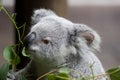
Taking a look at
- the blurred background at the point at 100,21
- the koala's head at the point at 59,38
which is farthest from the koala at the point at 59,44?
the blurred background at the point at 100,21

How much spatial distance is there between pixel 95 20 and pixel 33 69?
6.63m

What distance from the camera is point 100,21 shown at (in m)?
9.20

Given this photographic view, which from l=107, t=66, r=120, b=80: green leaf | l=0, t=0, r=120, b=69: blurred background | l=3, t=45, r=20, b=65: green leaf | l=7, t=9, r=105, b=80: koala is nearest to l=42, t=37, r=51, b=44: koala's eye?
l=7, t=9, r=105, b=80: koala

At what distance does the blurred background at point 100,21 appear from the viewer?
24.7 ft

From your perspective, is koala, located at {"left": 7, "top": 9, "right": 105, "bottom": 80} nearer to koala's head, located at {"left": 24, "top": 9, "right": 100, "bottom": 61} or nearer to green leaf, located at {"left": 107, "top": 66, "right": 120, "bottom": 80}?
koala's head, located at {"left": 24, "top": 9, "right": 100, "bottom": 61}

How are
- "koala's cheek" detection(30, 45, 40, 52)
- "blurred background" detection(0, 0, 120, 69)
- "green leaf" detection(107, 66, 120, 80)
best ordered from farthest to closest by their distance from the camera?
"blurred background" detection(0, 0, 120, 69) → "koala's cheek" detection(30, 45, 40, 52) → "green leaf" detection(107, 66, 120, 80)

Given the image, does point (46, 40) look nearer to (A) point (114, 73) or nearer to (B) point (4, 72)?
(B) point (4, 72)

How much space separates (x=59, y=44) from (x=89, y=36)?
0.54 ft

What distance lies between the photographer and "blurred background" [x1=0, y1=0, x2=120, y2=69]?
753cm

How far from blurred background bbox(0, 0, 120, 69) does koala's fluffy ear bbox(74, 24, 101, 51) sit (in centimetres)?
434

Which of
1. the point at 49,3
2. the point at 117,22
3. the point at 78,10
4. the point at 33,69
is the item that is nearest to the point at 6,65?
the point at 33,69

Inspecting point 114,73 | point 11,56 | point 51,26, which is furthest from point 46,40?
point 114,73

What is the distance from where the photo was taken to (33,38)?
7.92ft

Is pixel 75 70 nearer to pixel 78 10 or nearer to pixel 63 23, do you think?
pixel 63 23
